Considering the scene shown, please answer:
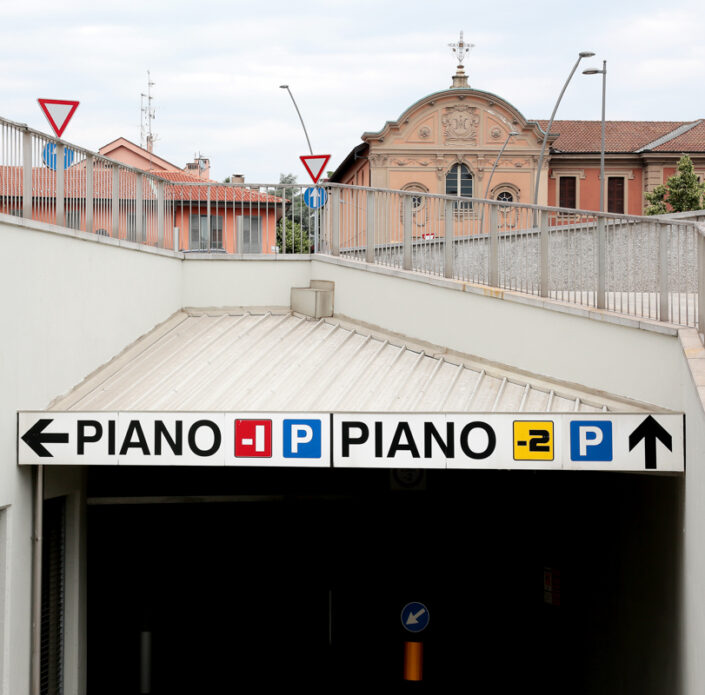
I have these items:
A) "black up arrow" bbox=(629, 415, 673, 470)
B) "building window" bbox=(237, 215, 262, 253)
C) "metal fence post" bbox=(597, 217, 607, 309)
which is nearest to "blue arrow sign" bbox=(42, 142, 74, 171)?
"building window" bbox=(237, 215, 262, 253)

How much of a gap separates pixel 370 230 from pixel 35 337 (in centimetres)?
496

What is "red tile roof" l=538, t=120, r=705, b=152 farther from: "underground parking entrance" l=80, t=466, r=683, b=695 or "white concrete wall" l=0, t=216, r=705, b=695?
"white concrete wall" l=0, t=216, r=705, b=695

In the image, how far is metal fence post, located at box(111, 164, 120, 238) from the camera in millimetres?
12398

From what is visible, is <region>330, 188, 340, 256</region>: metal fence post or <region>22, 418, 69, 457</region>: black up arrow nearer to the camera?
<region>22, 418, 69, 457</region>: black up arrow

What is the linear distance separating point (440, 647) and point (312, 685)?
2.32 meters

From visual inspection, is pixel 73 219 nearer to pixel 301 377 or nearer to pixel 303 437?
pixel 301 377

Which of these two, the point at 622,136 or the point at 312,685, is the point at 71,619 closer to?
the point at 312,685

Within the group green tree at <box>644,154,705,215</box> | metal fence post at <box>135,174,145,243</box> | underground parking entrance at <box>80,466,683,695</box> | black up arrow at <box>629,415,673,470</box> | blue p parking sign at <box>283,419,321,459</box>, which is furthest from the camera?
green tree at <box>644,154,705,215</box>

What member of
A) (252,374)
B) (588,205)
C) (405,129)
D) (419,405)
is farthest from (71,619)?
(588,205)

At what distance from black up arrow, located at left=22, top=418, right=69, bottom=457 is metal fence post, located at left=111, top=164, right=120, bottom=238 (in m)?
3.11

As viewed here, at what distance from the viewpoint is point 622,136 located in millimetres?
62656

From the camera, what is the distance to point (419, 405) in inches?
423

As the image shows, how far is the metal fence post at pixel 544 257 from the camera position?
1126 cm

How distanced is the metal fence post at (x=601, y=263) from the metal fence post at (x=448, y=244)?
207 cm
